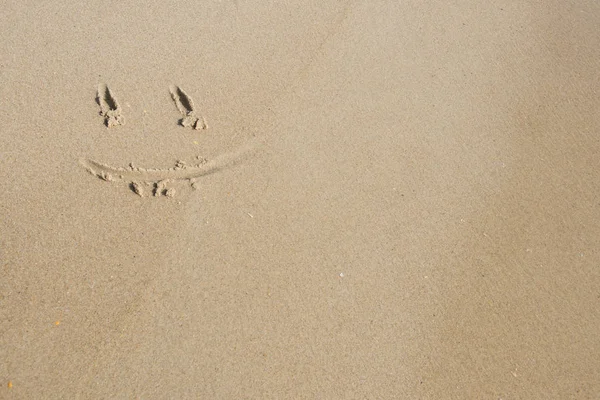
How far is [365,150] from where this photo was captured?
282cm

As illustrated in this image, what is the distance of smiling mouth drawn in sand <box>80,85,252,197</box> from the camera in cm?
248

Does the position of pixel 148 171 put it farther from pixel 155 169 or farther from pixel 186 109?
pixel 186 109

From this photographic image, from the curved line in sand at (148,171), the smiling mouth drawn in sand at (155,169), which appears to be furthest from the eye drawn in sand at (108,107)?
the curved line in sand at (148,171)

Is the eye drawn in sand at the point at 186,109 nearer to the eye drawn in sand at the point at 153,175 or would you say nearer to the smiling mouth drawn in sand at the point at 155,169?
the smiling mouth drawn in sand at the point at 155,169

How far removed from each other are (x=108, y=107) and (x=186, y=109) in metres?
0.41

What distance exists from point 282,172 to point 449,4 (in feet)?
6.68

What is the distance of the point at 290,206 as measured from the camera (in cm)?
255

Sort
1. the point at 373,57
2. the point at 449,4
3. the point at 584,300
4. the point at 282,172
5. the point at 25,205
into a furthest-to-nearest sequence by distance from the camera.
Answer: the point at 449,4
the point at 373,57
the point at 282,172
the point at 584,300
the point at 25,205

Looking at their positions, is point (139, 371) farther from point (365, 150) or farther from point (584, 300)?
point (584, 300)

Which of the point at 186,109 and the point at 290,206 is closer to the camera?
the point at 290,206

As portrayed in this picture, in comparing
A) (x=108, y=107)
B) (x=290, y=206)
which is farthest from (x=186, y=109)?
(x=290, y=206)

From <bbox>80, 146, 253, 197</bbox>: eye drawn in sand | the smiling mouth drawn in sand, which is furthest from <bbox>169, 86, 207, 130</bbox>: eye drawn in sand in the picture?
<bbox>80, 146, 253, 197</bbox>: eye drawn in sand

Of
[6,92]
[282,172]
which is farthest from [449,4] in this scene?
[6,92]

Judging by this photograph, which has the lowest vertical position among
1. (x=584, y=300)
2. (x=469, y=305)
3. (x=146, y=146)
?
(x=584, y=300)
